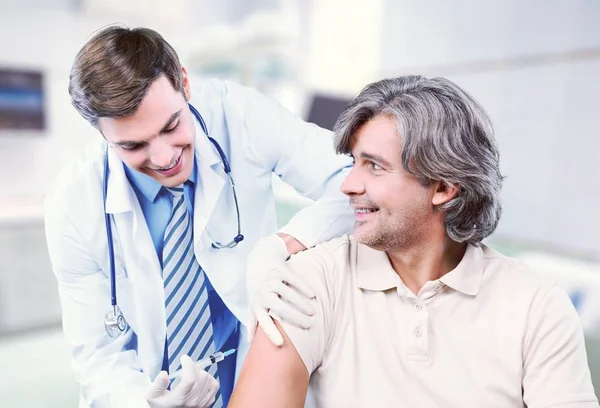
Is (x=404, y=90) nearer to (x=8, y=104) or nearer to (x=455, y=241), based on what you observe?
(x=455, y=241)

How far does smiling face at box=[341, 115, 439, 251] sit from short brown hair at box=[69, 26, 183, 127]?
0.44 meters

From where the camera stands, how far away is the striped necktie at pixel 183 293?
1247 mm

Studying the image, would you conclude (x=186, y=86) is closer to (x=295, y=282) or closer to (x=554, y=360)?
(x=295, y=282)

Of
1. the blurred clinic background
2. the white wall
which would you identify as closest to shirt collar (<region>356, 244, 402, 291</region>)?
the blurred clinic background

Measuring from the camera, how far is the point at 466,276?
1214mm

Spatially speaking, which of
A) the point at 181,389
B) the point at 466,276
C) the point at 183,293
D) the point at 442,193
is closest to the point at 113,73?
the point at 183,293

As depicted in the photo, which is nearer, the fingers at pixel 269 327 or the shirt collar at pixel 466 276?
the fingers at pixel 269 327

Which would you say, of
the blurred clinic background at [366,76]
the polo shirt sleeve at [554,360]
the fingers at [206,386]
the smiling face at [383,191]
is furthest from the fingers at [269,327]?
the blurred clinic background at [366,76]

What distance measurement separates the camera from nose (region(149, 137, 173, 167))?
3.62ft

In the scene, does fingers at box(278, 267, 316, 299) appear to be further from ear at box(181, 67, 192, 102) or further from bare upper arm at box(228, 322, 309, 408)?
ear at box(181, 67, 192, 102)

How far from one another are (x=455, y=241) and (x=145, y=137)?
697 millimetres

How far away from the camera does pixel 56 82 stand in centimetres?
276

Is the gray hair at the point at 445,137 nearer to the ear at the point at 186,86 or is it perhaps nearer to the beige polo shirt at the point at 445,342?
the beige polo shirt at the point at 445,342

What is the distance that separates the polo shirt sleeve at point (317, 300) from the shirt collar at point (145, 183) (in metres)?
0.30
